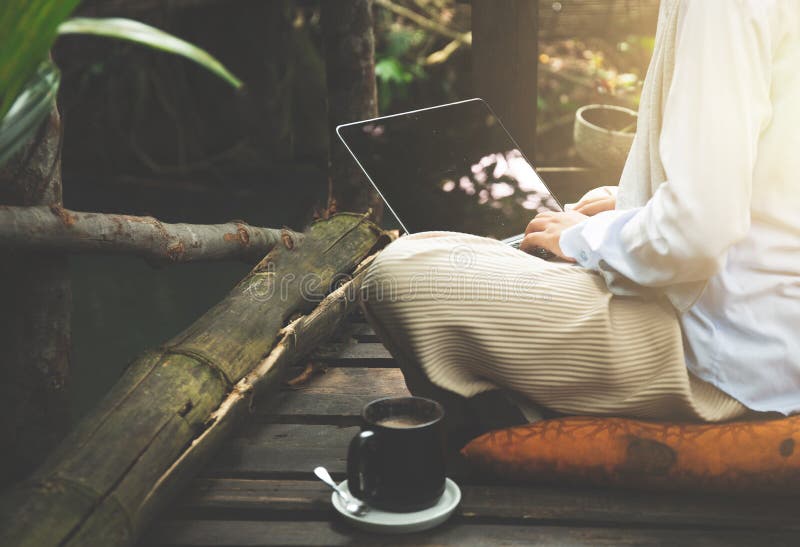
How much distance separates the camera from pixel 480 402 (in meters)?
1.96

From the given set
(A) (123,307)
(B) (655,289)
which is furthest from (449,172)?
(A) (123,307)

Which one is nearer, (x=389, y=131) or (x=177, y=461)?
(x=177, y=461)

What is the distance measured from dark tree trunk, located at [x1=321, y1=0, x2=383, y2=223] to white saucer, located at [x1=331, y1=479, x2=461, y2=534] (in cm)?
228

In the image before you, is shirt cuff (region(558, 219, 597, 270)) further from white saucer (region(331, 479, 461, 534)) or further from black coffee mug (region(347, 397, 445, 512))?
white saucer (region(331, 479, 461, 534))

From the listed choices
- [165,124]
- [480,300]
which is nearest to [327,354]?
[480,300]

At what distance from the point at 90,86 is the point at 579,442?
20.7 feet

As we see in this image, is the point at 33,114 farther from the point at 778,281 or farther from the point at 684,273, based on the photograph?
the point at 778,281

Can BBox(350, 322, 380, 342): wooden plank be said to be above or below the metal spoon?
below

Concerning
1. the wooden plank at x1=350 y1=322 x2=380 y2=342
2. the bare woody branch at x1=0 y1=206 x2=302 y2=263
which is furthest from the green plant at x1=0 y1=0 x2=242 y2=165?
the wooden plank at x1=350 y1=322 x2=380 y2=342

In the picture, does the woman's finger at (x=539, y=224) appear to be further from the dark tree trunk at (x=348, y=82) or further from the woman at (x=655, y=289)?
the dark tree trunk at (x=348, y=82)

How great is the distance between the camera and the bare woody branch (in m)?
Answer: 2.09

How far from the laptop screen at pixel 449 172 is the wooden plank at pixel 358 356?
433 millimetres

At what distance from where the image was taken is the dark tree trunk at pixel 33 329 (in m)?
2.15

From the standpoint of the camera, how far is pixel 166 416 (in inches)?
71.7
